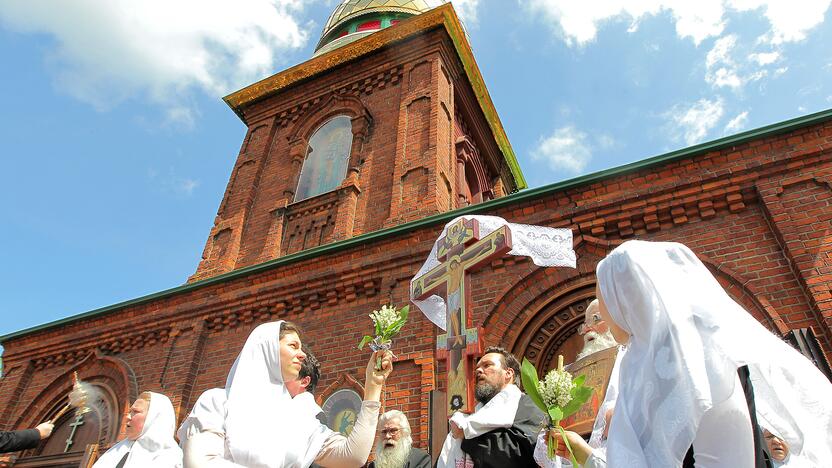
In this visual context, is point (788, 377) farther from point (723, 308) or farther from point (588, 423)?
point (588, 423)

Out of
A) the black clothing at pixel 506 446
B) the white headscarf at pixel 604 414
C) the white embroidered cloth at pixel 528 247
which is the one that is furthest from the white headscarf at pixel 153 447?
the white headscarf at pixel 604 414

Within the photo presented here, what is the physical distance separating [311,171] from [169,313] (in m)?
4.46

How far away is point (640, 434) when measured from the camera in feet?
5.28

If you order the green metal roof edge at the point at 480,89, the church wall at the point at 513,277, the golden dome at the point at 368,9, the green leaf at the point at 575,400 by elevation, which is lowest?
the green leaf at the point at 575,400

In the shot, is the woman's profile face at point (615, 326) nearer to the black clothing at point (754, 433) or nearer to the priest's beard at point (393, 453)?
the black clothing at point (754, 433)

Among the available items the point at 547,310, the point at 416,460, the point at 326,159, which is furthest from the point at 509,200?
the point at 326,159

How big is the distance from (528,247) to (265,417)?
277cm

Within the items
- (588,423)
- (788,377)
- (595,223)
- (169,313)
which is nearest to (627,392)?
(788,377)

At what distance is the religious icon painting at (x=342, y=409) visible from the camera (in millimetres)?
6402

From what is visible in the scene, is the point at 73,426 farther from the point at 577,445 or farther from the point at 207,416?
the point at 577,445

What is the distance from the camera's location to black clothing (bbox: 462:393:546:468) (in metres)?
2.95

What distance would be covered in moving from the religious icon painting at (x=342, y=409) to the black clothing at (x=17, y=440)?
3084mm

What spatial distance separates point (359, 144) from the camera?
11.3 m

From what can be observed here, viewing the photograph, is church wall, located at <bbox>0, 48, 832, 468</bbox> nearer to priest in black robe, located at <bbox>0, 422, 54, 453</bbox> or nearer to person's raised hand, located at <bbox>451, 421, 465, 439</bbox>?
person's raised hand, located at <bbox>451, 421, 465, 439</bbox>
